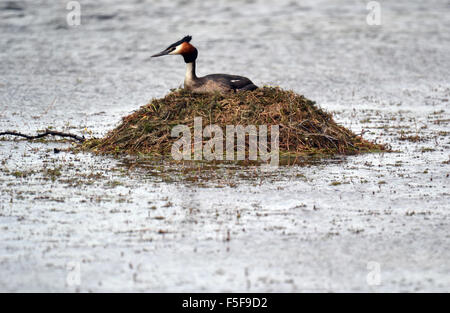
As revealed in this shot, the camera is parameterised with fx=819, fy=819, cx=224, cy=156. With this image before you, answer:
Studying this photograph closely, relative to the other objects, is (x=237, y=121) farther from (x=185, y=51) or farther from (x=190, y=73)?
(x=185, y=51)

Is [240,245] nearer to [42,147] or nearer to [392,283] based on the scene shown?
[392,283]

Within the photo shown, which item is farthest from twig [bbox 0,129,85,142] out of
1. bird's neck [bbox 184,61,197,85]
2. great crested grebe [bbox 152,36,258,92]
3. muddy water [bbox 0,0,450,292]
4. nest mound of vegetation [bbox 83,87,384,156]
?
bird's neck [bbox 184,61,197,85]

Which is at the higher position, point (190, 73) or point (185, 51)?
point (185, 51)

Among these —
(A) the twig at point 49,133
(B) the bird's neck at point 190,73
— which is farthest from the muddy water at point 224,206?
(B) the bird's neck at point 190,73

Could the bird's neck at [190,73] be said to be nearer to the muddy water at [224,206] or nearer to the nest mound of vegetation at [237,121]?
the nest mound of vegetation at [237,121]

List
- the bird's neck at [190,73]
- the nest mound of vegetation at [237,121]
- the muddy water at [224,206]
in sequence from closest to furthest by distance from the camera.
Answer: the muddy water at [224,206] < the nest mound of vegetation at [237,121] < the bird's neck at [190,73]

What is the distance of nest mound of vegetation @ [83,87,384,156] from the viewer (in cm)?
Result: 1421

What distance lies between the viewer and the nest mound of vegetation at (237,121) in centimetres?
1421

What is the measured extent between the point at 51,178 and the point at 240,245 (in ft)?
14.1

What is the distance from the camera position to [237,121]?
46.4 feet

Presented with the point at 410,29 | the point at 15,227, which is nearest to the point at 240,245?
the point at 15,227

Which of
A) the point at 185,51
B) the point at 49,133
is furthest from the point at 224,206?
the point at 49,133
